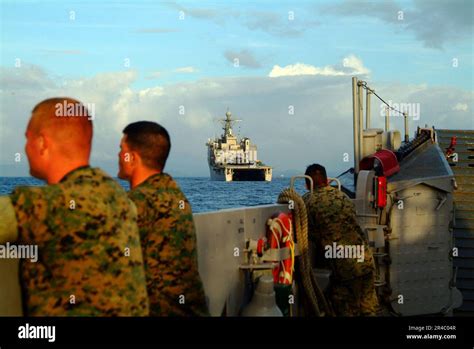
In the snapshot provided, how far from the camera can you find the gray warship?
99062 mm

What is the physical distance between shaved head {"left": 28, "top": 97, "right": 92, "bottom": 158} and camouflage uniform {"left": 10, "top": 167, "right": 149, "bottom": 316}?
102mm

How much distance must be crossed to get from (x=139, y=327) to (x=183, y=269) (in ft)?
1.54

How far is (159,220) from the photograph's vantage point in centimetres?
407

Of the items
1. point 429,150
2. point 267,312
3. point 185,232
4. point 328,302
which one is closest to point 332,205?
point 328,302

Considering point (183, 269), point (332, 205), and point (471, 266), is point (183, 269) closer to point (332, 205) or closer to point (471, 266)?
point (332, 205)

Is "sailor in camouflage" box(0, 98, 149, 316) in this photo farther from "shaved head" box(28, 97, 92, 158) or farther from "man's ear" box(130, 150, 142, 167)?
"man's ear" box(130, 150, 142, 167)

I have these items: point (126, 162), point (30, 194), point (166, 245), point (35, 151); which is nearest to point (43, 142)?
point (35, 151)

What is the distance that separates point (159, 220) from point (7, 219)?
1.18 metres

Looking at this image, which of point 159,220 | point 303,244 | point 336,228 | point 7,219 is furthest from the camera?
point 336,228

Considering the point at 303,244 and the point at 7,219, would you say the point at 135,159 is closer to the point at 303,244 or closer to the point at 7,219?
the point at 7,219

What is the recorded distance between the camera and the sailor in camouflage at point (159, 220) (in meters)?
4.06

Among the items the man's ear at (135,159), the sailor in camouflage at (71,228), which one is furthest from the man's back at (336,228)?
the sailor in camouflage at (71,228)

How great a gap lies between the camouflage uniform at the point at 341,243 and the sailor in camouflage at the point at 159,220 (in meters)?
4.26

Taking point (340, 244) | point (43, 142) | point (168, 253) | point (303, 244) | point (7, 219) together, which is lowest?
point (340, 244)
